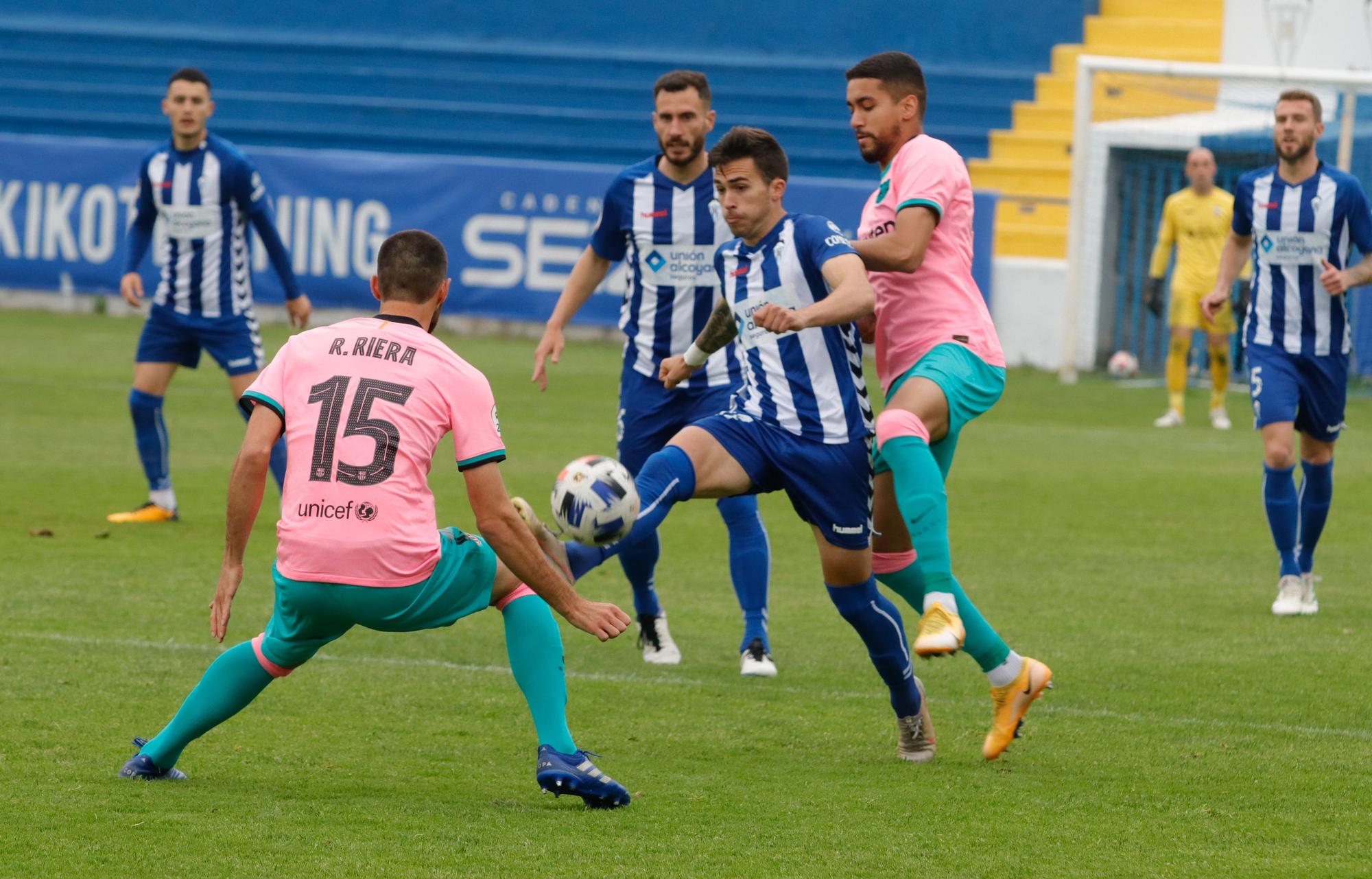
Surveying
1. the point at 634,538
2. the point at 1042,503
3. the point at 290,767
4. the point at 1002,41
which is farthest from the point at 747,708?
the point at 1002,41

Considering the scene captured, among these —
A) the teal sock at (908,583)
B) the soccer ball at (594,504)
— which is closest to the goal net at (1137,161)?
the teal sock at (908,583)

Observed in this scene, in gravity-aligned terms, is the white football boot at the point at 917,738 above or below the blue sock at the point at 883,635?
below

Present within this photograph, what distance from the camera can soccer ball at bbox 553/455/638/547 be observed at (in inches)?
197

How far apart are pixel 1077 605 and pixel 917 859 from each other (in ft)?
13.2

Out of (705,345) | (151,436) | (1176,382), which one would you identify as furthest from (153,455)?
(1176,382)

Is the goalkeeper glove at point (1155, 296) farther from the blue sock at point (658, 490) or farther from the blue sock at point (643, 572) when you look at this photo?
the blue sock at point (658, 490)

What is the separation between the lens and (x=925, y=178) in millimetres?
5625

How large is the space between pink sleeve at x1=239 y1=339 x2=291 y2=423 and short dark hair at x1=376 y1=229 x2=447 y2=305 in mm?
293

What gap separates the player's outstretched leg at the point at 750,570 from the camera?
6.90 m

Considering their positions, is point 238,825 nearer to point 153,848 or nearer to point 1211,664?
point 153,848

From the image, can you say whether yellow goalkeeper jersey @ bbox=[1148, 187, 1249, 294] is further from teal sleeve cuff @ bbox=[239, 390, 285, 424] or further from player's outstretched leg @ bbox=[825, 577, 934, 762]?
teal sleeve cuff @ bbox=[239, 390, 285, 424]

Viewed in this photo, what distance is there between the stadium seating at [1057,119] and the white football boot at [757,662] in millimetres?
14418

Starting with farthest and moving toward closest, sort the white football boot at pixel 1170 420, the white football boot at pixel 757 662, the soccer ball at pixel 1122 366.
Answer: the soccer ball at pixel 1122 366
the white football boot at pixel 1170 420
the white football boot at pixel 757 662

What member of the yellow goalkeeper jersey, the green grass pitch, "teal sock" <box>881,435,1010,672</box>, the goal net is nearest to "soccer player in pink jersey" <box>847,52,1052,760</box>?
"teal sock" <box>881,435,1010,672</box>
